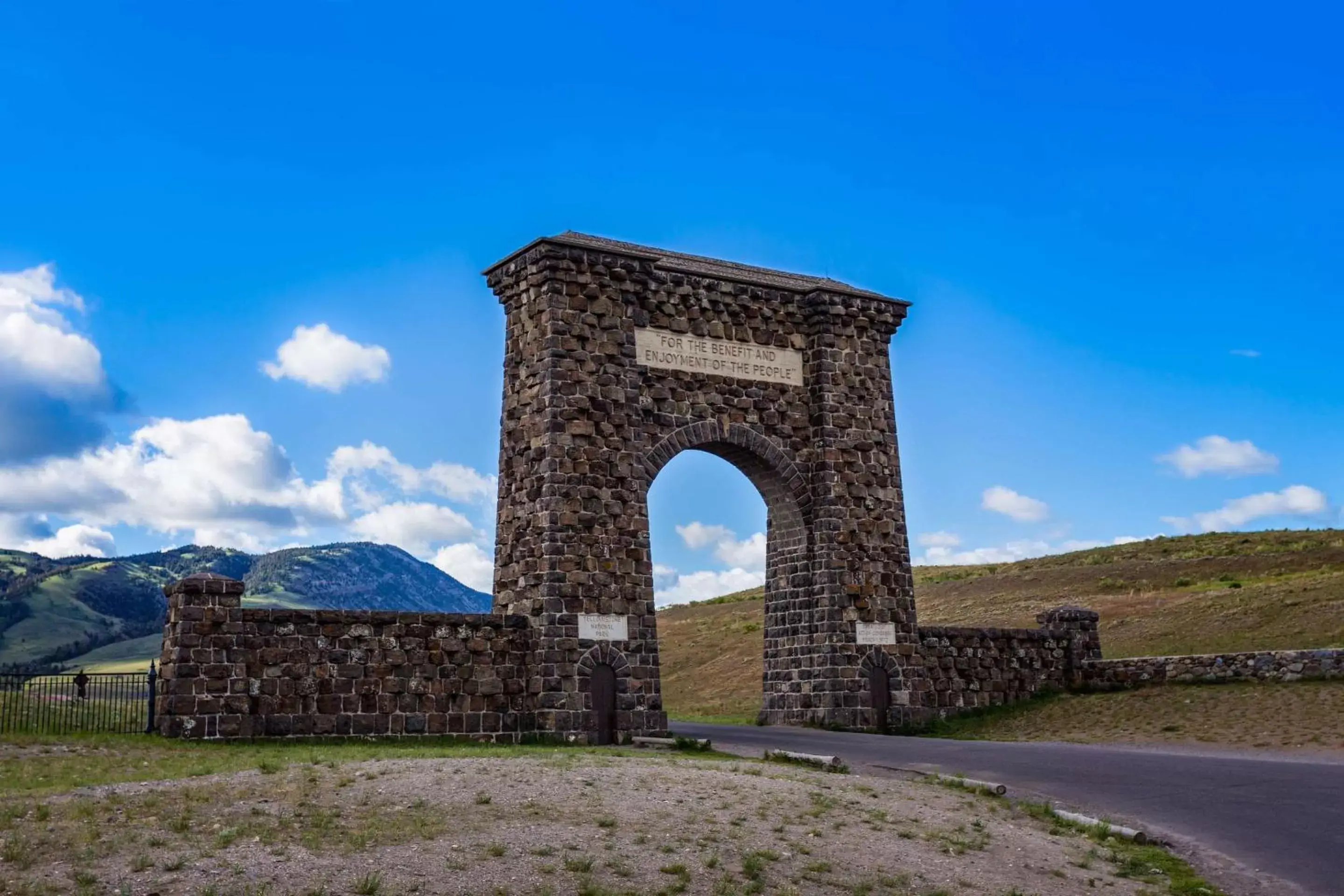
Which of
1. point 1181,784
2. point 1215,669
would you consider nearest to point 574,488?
point 1181,784

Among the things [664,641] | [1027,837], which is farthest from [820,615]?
[664,641]

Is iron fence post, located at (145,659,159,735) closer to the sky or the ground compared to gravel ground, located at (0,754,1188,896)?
closer to the sky

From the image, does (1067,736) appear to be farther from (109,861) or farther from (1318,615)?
(109,861)

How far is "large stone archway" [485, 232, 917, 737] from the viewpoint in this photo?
24875 millimetres

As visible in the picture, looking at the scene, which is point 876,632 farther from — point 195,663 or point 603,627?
point 195,663

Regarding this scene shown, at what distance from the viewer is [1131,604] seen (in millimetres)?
47469

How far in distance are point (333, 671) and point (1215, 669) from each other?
722 inches

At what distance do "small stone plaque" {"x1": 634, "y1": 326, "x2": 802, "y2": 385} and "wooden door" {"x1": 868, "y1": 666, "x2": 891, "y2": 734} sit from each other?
20.2 feet

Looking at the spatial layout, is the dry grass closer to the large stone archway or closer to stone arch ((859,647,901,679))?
the large stone archway

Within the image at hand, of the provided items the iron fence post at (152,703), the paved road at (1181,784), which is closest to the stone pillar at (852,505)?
the paved road at (1181,784)

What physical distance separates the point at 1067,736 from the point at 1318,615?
13800mm

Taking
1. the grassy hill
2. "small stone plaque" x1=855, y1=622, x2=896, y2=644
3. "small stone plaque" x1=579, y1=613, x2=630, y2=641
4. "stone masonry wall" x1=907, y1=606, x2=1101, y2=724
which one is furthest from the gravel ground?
the grassy hill

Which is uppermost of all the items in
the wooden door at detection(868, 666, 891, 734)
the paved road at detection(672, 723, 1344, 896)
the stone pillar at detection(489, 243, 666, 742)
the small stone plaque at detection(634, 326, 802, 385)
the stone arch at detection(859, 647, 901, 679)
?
the small stone plaque at detection(634, 326, 802, 385)

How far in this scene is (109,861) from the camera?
1053cm
